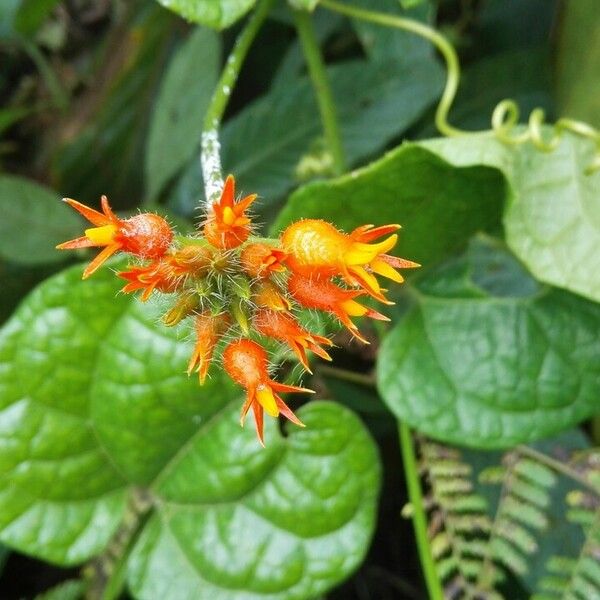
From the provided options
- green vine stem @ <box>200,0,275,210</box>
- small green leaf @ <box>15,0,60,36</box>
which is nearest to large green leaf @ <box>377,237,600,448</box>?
green vine stem @ <box>200,0,275,210</box>

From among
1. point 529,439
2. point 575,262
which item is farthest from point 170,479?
point 575,262

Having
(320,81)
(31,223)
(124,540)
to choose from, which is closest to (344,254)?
(320,81)

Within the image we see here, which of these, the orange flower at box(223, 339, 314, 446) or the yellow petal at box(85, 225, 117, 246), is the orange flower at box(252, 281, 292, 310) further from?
the yellow petal at box(85, 225, 117, 246)

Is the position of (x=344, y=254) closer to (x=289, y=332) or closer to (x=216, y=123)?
(x=289, y=332)

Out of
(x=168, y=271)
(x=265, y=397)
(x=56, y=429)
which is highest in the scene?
(x=168, y=271)

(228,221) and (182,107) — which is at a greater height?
(228,221)

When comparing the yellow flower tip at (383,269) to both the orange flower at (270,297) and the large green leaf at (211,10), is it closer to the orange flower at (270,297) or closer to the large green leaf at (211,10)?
the orange flower at (270,297)
